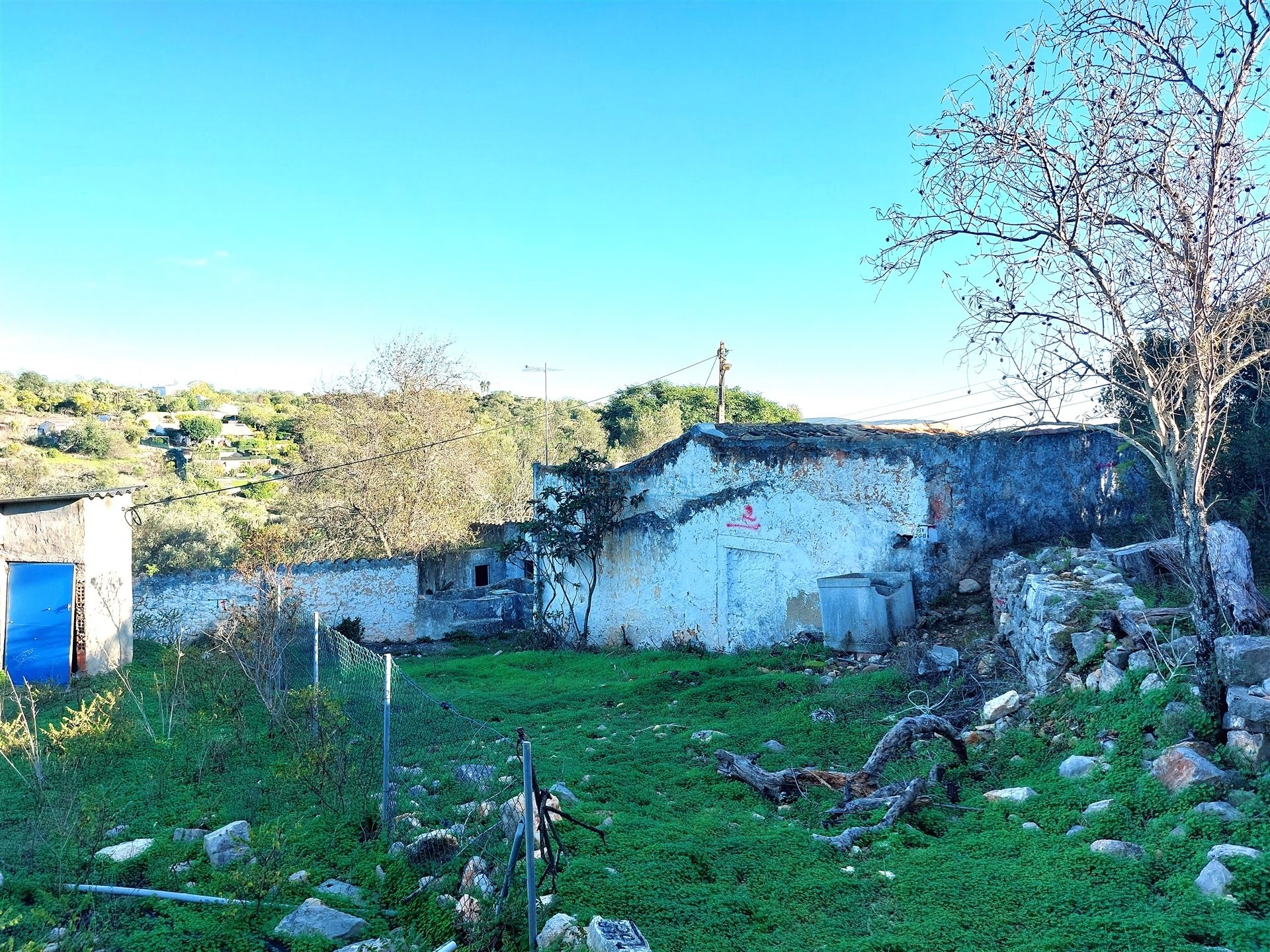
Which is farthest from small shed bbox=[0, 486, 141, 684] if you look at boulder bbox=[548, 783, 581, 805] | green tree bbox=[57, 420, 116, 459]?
green tree bbox=[57, 420, 116, 459]

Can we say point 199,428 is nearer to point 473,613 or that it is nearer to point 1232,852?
point 473,613

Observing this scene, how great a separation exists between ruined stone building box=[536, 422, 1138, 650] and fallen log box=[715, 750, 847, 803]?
497 centimetres

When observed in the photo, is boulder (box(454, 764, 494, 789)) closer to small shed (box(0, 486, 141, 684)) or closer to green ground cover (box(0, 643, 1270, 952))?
green ground cover (box(0, 643, 1270, 952))

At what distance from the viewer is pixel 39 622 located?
10750 millimetres

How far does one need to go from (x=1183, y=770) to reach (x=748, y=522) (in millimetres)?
7991

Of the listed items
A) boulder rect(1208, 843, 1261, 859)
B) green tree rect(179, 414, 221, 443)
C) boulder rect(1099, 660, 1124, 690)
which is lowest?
boulder rect(1208, 843, 1261, 859)

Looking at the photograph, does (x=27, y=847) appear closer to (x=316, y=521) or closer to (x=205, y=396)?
(x=316, y=521)

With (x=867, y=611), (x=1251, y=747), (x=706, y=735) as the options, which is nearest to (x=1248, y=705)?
(x=1251, y=747)

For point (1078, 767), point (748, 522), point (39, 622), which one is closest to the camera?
point (1078, 767)

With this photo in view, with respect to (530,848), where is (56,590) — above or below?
above

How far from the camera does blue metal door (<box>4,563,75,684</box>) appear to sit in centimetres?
1058

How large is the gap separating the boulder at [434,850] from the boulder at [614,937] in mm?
1309

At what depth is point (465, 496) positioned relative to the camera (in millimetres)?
22141

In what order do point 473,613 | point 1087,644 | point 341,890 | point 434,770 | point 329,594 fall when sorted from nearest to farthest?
point 341,890 < point 1087,644 < point 434,770 < point 329,594 < point 473,613
